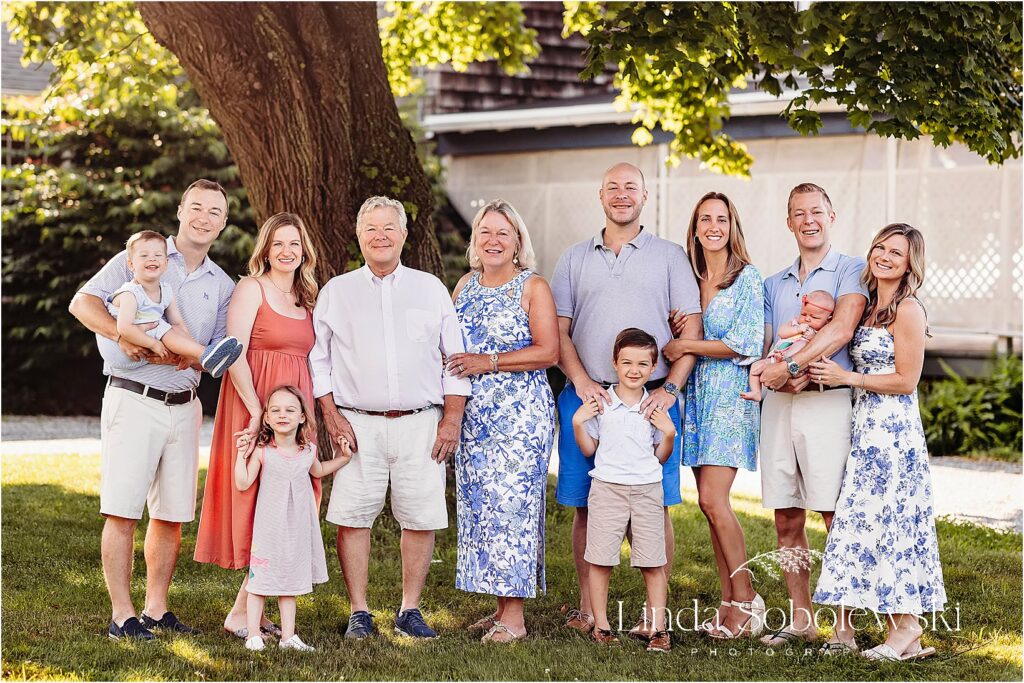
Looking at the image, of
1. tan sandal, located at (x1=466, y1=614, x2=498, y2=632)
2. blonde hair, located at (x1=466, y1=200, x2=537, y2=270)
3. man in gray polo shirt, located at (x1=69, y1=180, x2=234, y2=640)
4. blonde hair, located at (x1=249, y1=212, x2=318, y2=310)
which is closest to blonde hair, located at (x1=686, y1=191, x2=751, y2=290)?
blonde hair, located at (x1=466, y1=200, x2=537, y2=270)

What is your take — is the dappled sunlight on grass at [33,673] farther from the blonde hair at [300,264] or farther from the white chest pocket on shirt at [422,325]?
the white chest pocket on shirt at [422,325]

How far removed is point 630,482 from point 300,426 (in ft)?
4.66

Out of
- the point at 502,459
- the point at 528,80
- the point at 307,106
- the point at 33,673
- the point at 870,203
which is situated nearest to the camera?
the point at 33,673

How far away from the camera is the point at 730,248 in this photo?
5137 mm

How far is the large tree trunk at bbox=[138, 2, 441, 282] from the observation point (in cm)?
643

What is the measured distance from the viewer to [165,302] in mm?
4738

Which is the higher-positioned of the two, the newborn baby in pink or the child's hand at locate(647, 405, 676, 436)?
the newborn baby in pink

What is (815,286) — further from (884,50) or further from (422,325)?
(884,50)

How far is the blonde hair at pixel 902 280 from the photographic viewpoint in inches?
186

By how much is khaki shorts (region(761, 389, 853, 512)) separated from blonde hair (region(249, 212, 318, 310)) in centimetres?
205

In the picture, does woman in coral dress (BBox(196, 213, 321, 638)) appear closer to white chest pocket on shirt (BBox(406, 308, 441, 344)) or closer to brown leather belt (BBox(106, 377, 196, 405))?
brown leather belt (BBox(106, 377, 196, 405))

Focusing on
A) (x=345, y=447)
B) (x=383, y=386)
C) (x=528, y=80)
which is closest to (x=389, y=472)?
(x=345, y=447)

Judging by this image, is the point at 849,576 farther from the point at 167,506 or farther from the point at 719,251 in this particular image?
the point at 167,506

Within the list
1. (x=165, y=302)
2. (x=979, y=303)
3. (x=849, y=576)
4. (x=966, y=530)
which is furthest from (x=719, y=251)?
(x=979, y=303)
